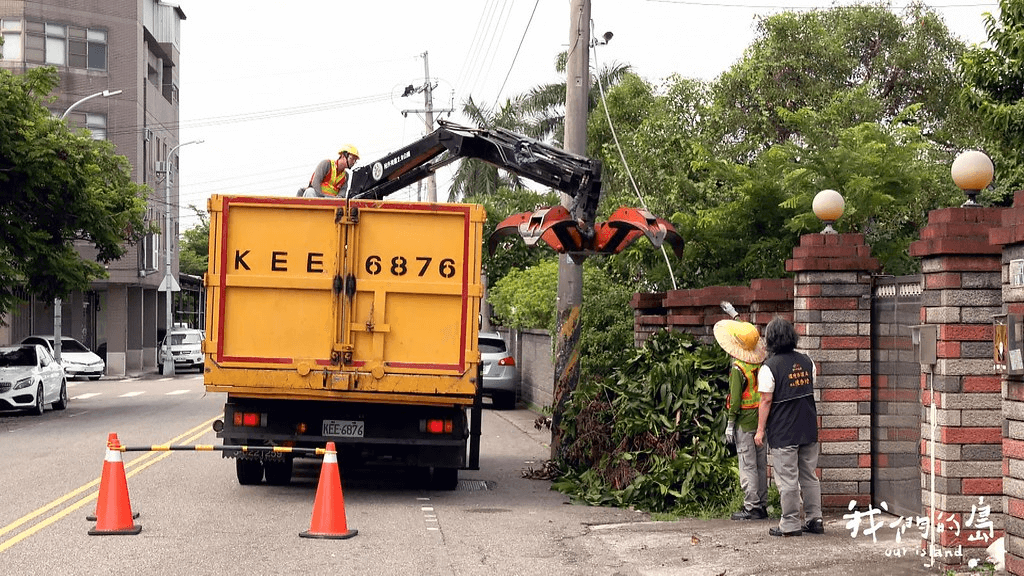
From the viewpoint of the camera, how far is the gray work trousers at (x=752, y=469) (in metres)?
10.8

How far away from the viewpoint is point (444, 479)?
13.5 metres

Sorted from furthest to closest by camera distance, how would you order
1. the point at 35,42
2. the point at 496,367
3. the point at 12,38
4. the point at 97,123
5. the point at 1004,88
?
the point at 97,123, the point at 35,42, the point at 12,38, the point at 496,367, the point at 1004,88

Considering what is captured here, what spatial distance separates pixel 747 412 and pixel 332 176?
5.33 metres

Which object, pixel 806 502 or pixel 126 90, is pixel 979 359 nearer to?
pixel 806 502

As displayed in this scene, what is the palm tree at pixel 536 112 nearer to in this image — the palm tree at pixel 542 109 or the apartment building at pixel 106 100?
the palm tree at pixel 542 109

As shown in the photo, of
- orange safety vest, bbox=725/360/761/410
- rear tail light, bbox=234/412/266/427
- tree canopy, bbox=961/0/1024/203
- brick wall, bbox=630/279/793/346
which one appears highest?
tree canopy, bbox=961/0/1024/203

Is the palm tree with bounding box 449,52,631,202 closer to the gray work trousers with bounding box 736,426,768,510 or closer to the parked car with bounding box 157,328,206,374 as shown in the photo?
the parked car with bounding box 157,328,206,374

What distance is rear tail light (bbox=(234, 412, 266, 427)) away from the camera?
12.6 metres

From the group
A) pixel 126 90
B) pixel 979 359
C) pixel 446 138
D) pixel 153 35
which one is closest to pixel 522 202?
pixel 126 90

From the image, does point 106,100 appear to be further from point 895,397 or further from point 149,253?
point 895,397

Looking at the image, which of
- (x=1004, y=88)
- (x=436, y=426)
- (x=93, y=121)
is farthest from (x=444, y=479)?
(x=93, y=121)

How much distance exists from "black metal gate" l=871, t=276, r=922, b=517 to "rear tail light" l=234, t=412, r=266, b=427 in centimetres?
588

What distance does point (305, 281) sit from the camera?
1215cm

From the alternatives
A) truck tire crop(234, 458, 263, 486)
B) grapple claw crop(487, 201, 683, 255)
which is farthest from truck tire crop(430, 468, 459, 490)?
grapple claw crop(487, 201, 683, 255)
